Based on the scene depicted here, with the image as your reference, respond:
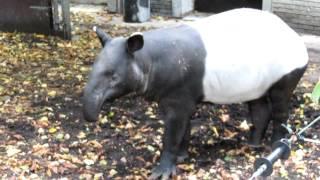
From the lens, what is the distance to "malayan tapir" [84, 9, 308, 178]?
377 cm

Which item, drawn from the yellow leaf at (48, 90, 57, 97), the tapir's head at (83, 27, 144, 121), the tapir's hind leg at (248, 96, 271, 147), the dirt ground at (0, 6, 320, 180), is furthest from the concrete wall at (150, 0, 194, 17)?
the tapir's head at (83, 27, 144, 121)

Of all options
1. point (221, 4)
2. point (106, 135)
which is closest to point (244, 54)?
point (106, 135)

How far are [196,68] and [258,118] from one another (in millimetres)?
895

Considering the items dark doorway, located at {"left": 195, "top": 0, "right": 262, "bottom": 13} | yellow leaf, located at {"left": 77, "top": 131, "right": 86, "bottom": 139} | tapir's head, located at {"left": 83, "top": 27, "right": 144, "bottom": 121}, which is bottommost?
yellow leaf, located at {"left": 77, "top": 131, "right": 86, "bottom": 139}

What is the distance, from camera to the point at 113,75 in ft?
12.3

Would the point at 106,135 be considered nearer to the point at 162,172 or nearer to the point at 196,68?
the point at 162,172

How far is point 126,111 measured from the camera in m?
5.57

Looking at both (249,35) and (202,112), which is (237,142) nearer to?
(202,112)

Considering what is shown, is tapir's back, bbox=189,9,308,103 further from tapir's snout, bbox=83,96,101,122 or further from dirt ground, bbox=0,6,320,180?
tapir's snout, bbox=83,96,101,122

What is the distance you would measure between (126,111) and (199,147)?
97 cm

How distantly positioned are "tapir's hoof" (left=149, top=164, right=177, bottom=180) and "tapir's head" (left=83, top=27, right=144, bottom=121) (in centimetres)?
76

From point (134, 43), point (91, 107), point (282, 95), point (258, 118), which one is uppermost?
point (134, 43)

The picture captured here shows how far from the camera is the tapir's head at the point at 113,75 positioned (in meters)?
3.71

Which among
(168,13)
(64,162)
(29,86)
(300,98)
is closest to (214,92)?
(64,162)
